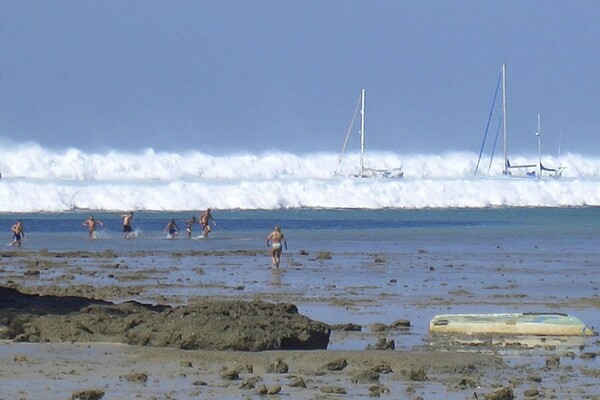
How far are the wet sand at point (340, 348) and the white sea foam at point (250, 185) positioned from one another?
45696 mm

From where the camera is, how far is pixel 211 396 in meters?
12.2

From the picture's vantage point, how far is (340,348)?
50.9ft

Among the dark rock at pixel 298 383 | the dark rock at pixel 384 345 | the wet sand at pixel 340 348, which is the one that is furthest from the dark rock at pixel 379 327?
the dark rock at pixel 298 383

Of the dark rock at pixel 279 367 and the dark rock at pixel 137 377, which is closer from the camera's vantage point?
the dark rock at pixel 137 377

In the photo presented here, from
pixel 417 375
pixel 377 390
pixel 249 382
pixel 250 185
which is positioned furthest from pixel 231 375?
pixel 250 185

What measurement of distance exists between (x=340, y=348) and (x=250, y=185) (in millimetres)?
68859

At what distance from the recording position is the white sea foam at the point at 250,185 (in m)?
75.4

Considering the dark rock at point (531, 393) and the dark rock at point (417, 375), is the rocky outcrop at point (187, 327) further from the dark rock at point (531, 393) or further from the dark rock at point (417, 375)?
the dark rock at point (531, 393)

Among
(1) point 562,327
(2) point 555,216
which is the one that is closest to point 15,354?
(1) point 562,327

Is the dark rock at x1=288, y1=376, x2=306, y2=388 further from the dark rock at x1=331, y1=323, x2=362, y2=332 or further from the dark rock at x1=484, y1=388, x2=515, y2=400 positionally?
the dark rock at x1=331, y1=323, x2=362, y2=332

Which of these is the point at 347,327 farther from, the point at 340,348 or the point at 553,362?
the point at 553,362

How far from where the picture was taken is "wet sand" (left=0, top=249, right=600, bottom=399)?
12.7 metres

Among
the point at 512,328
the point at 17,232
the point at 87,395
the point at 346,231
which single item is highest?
the point at 346,231

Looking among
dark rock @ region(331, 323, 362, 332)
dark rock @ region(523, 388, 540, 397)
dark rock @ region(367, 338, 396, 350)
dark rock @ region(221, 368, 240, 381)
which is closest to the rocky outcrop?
dark rock @ region(367, 338, 396, 350)
